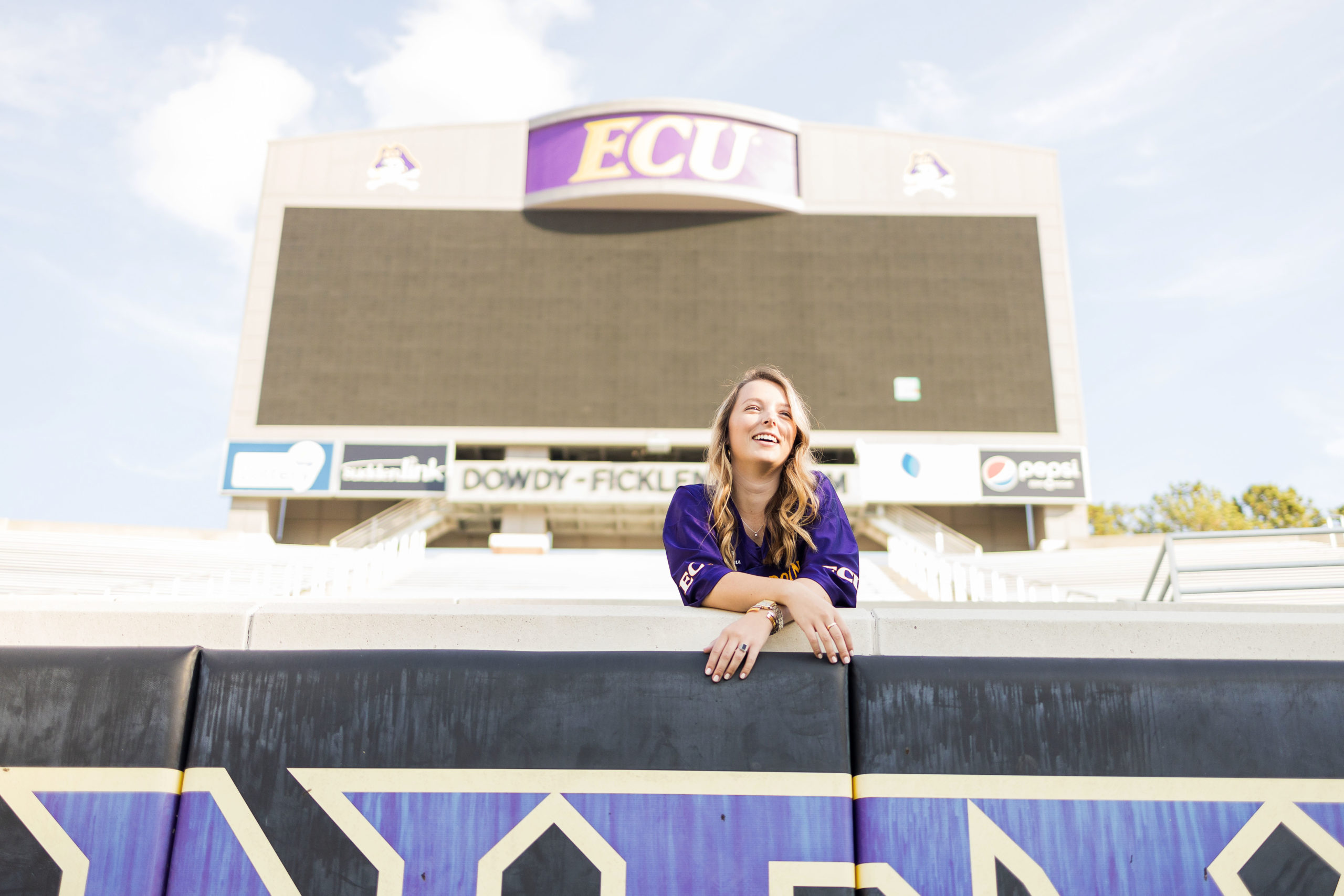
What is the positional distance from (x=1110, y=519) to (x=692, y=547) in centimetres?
4507

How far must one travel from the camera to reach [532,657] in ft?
5.44

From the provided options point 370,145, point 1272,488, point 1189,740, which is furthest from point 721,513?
point 1272,488

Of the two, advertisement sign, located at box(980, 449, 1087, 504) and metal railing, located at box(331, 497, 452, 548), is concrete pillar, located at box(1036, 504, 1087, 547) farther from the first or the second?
metal railing, located at box(331, 497, 452, 548)

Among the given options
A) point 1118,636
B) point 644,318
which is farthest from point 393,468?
point 1118,636

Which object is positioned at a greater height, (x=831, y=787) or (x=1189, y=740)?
(x=1189, y=740)

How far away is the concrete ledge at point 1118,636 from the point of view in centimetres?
168

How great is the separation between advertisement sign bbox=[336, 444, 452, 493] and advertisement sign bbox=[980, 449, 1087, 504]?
60.7 feet

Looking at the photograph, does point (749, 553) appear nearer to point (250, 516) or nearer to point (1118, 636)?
point (1118, 636)

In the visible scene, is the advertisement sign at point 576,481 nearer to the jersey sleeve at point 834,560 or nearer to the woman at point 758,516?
the woman at point 758,516

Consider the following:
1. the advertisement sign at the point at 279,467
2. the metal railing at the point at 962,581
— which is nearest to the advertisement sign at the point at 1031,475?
the metal railing at the point at 962,581

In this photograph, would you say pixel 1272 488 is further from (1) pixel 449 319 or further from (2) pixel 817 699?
(2) pixel 817 699

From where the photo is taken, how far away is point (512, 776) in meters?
1.61

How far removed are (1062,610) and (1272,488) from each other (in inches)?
1981

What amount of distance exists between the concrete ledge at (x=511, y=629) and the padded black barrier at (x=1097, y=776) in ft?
0.77
